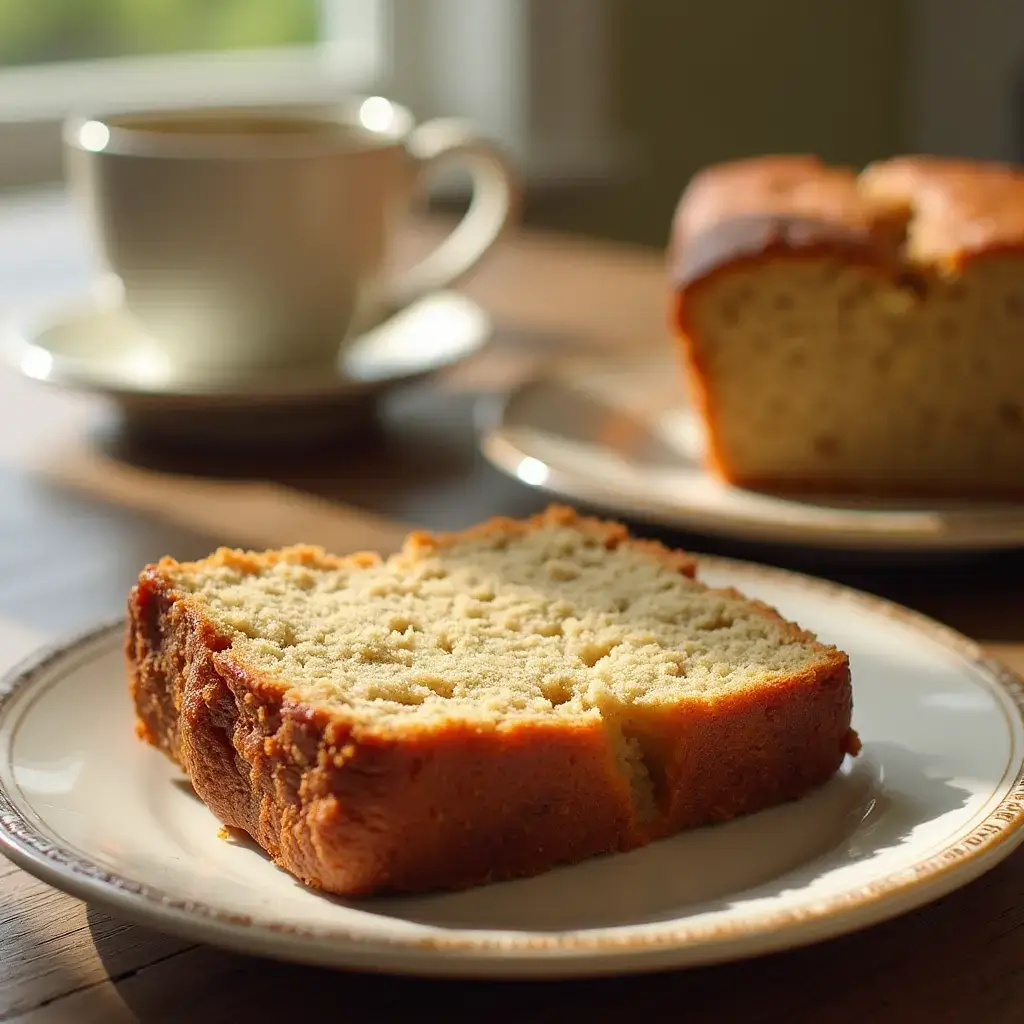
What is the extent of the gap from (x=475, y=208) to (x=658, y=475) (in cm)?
56

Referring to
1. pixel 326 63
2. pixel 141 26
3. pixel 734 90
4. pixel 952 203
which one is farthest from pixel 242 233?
pixel 734 90

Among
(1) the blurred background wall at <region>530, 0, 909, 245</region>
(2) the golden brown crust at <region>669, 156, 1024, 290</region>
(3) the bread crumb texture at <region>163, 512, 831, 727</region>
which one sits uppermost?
(2) the golden brown crust at <region>669, 156, 1024, 290</region>

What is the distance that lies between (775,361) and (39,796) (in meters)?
1.01

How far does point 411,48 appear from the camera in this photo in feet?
12.0

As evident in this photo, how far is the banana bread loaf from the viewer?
1.61 meters

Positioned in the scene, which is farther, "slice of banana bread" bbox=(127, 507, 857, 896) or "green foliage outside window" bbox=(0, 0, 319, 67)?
"green foliage outside window" bbox=(0, 0, 319, 67)

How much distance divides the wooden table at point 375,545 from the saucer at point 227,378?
0.04 metres

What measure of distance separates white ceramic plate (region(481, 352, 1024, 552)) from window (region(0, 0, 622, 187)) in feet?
5.93

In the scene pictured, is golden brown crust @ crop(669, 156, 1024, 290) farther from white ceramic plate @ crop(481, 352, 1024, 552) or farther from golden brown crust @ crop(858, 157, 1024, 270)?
white ceramic plate @ crop(481, 352, 1024, 552)

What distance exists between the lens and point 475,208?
196cm

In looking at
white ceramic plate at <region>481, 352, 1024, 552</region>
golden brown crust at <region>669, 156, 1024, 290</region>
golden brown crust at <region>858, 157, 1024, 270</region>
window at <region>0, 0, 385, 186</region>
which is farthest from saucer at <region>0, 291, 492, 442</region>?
window at <region>0, 0, 385, 186</region>

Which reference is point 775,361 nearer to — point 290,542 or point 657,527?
point 657,527

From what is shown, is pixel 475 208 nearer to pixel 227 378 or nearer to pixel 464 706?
pixel 227 378

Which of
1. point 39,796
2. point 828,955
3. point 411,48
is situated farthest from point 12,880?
point 411,48
